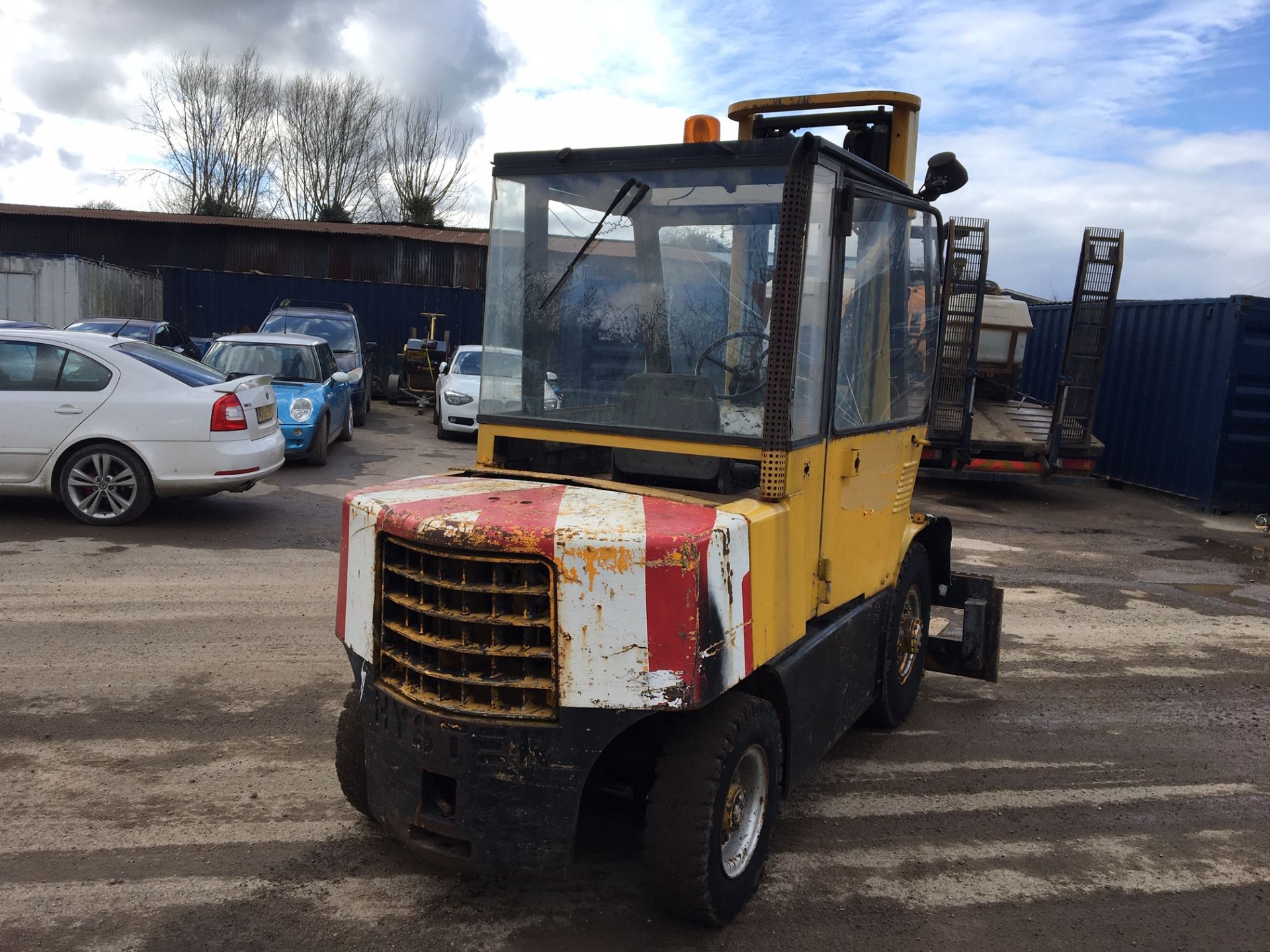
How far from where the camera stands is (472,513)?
10.1 feet

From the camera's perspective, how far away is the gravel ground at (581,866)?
3.29m

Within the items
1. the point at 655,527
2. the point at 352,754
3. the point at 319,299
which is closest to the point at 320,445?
the point at 352,754

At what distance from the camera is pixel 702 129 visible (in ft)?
13.1

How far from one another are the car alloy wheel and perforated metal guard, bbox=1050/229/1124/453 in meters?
10.5

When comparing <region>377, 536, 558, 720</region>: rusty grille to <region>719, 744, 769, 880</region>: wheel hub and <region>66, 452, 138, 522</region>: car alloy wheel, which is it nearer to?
<region>719, 744, 769, 880</region>: wheel hub

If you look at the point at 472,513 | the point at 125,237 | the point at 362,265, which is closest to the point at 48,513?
the point at 472,513

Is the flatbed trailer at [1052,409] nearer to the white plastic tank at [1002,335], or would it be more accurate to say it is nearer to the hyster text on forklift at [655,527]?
the white plastic tank at [1002,335]

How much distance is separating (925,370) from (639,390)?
72.1 inches

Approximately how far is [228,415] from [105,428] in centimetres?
98

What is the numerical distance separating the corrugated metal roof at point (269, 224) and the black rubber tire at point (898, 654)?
26566 mm

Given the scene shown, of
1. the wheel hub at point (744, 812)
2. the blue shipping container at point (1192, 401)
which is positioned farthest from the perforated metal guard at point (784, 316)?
the blue shipping container at point (1192, 401)

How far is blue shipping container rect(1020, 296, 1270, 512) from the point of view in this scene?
12961mm

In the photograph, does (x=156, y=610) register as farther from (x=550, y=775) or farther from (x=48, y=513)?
(x=550, y=775)

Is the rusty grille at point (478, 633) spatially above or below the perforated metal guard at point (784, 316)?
below
